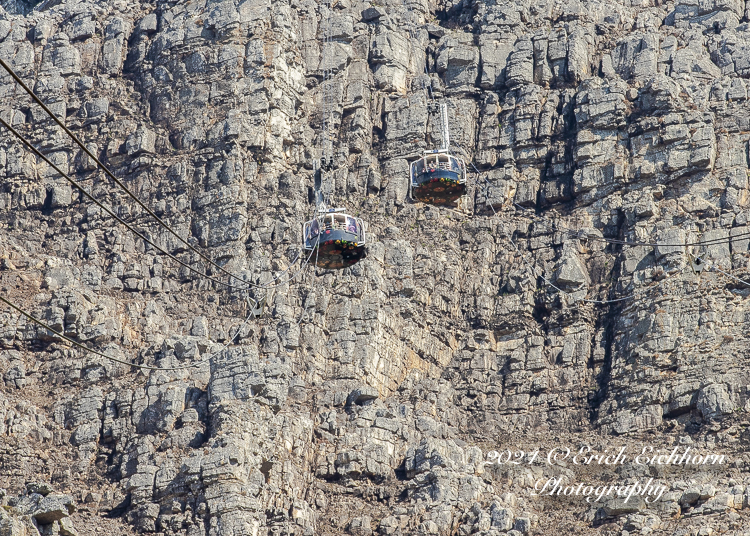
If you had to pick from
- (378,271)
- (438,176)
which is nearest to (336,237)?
(438,176)

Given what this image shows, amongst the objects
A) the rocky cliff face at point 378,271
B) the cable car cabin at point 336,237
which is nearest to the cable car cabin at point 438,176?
the cable car cabin at point 336,237

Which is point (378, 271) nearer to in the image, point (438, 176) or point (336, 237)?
point (438, 176)

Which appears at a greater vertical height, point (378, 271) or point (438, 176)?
point (438, 176)

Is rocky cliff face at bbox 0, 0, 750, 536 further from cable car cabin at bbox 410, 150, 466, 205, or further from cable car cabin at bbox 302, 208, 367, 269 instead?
cable car cabin at bbox 410, 150, 466, 205

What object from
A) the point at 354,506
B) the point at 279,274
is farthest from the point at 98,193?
the point at 354,506

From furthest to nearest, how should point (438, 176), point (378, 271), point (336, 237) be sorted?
point (378, 271)
point (438, 176)
point (336, 237)

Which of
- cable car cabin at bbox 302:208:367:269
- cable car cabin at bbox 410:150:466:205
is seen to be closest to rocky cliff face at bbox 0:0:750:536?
cable car cabin at bbox 302:208:367:269

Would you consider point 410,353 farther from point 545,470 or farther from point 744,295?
point 744,295
